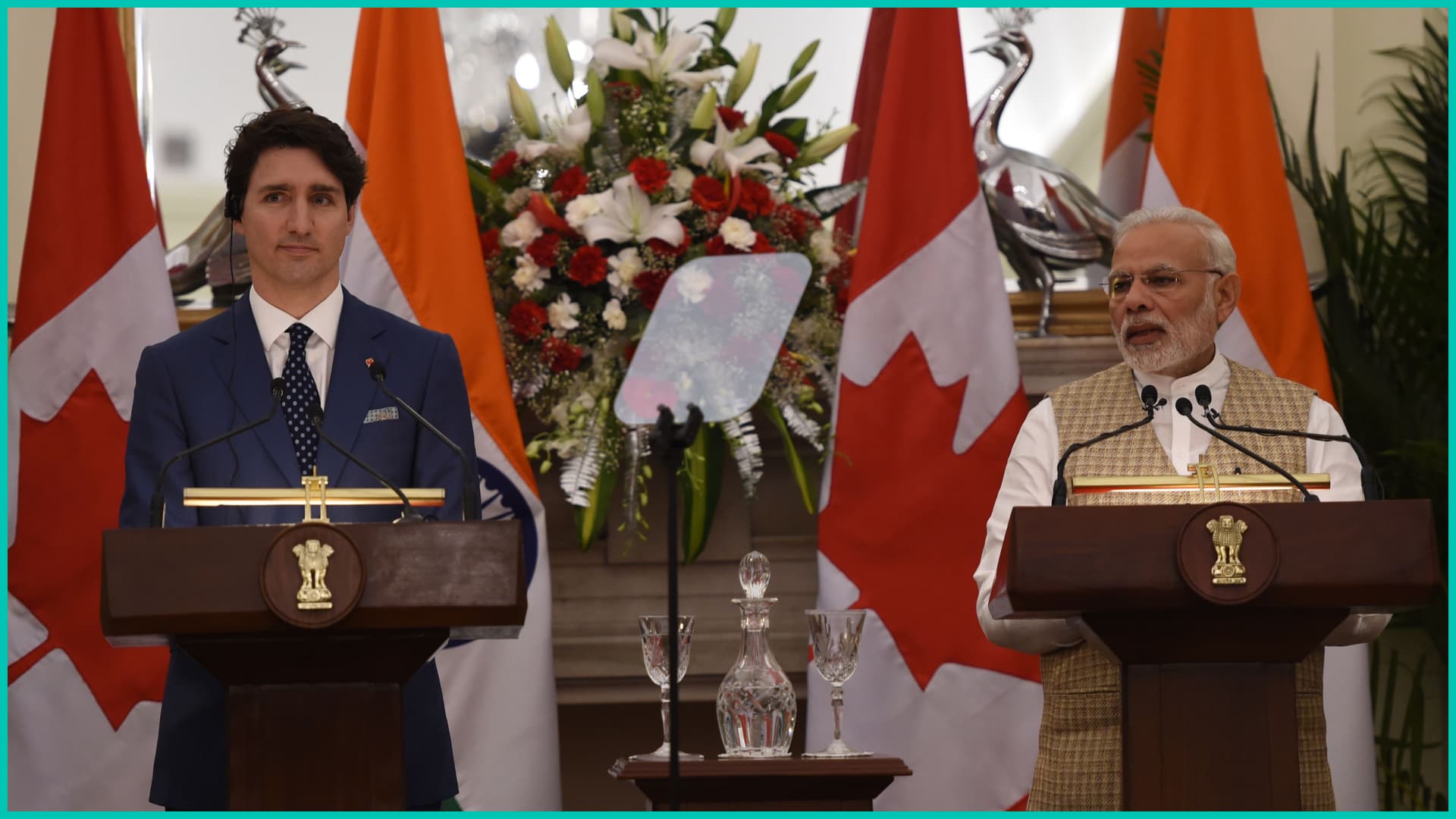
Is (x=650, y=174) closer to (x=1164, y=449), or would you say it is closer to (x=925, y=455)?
(x=925, y=455)

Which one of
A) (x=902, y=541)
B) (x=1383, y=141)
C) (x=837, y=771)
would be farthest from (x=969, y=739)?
(x=1383, y=141)

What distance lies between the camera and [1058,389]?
2.81 meters

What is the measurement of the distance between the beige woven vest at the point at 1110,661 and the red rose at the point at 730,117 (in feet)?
4.70

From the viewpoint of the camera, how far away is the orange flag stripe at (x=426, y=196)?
374 centimetres

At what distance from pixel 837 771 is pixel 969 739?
1.30 m

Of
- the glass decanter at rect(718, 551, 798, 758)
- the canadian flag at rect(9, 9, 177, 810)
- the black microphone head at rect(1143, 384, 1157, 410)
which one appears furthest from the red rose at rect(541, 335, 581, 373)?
the black microphone head at rect(1143, 384, 1157, 410)

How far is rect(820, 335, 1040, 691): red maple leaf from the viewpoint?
3711 millimetres

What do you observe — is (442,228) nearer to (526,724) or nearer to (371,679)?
(526,724)

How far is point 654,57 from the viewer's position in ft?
13.0

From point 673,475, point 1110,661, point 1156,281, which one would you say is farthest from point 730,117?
point 673,475

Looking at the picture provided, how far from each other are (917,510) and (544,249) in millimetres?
1053

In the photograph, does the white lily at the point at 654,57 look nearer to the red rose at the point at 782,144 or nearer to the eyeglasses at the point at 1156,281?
the red rose at the point at 782,144

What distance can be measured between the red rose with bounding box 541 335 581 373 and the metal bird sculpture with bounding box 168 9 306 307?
92 cm

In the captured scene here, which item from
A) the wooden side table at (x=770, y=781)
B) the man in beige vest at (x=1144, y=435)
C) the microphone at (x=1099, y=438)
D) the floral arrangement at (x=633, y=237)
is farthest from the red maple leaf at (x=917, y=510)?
the microphone at (x=1099, y=438)
